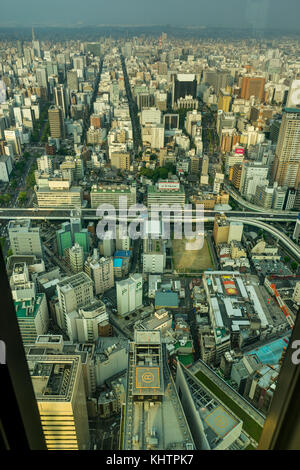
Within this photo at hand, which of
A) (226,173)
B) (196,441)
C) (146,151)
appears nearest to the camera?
(196,441)

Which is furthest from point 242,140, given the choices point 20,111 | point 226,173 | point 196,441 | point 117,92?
point 196,441

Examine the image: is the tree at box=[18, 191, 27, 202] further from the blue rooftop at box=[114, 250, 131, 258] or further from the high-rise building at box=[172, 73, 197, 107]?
the high-rise building at box=[172, 73, 197, 107]

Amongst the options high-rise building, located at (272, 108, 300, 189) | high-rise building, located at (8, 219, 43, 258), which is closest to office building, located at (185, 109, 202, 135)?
high-rise building, located at (272, 108, 300, 189)

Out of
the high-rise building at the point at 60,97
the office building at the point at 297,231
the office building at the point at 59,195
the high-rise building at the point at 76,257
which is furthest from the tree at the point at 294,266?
the high-rise building at the point at 60,97

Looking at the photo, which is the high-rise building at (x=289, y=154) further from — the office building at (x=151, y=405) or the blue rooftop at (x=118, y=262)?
the office building at (x=151, y=405)

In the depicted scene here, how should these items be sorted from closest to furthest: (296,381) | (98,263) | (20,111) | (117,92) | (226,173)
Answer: (296,381)
(98,263)
(226,173)
(20,111)
(117,92)

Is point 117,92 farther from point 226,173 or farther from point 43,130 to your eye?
point 226,173
